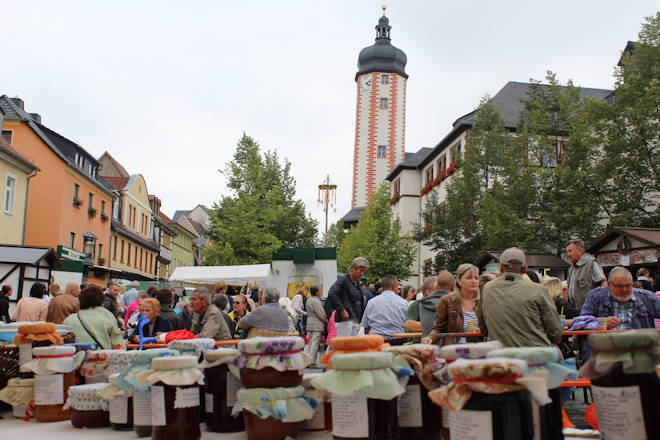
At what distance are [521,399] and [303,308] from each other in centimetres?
1431

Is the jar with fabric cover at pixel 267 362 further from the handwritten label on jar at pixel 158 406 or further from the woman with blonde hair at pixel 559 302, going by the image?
the woman with blonde hair at pixel 559 302

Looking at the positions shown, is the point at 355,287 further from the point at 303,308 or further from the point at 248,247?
the point at 248,247

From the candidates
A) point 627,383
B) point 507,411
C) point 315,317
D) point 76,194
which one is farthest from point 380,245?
point 507,411

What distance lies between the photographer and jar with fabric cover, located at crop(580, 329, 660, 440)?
2744mm

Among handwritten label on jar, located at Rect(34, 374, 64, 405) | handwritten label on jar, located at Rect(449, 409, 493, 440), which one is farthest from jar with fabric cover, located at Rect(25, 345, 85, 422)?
handwritten label on jar, located at Rect(449, 409, 493, 440)

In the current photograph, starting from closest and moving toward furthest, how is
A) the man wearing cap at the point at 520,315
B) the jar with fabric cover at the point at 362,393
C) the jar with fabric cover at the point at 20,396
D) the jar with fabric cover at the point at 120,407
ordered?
the jar with fabric cover at the point at 362,393 → the jar with fabric cover at the point at 120,407 → the man wearing cap at the point at 520,315 → the jar with fabric cover at the point at 20,396

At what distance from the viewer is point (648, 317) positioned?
6.57m

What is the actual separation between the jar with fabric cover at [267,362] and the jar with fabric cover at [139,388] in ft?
2.42

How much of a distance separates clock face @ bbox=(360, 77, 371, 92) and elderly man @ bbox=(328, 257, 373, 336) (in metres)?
59.7

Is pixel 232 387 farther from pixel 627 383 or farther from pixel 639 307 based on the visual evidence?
pixel 639 307

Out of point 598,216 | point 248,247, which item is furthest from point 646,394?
point 248,247

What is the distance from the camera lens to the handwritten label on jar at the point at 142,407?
4152 millimetres

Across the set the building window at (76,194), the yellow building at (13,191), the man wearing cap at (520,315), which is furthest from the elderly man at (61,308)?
the building window at (76,194)

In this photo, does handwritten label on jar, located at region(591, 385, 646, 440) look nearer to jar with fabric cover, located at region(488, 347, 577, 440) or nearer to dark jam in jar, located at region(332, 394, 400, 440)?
jar with fabric cover, located at region(488, 347, 577, 440)
